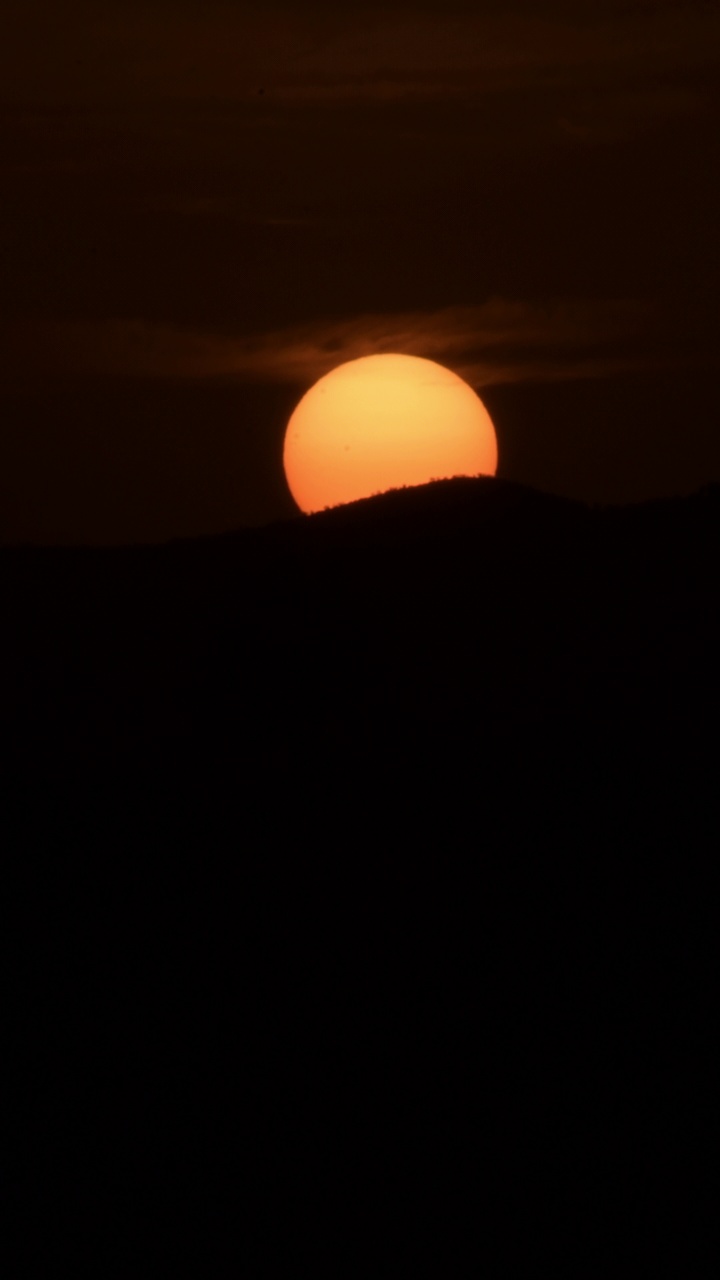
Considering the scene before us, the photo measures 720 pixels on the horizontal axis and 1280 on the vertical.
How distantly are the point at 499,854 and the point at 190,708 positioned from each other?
9.34ft

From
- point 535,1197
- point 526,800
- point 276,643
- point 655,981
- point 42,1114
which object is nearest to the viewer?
point 535,1197

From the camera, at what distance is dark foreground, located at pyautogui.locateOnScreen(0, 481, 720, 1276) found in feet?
21.2

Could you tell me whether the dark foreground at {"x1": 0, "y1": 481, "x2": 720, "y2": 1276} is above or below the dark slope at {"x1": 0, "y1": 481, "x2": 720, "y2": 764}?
below

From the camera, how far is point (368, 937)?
25.4 ft

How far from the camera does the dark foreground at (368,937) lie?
6449mm

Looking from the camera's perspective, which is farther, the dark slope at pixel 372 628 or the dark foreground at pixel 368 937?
the dark slope at pixel 372 628

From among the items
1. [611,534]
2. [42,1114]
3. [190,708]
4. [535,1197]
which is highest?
[611,534]

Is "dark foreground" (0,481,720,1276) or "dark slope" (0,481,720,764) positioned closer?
"dark foreground" (0,481,720,1276)

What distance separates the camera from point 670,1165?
21.5 ft

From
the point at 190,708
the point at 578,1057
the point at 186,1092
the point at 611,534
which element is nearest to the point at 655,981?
the point at 578,1057

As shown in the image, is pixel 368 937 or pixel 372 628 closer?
pixel 368 937

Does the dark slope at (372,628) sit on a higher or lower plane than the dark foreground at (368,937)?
higher

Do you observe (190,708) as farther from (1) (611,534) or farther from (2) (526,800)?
(1) (611,534)

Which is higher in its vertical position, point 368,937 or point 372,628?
point 372,628
